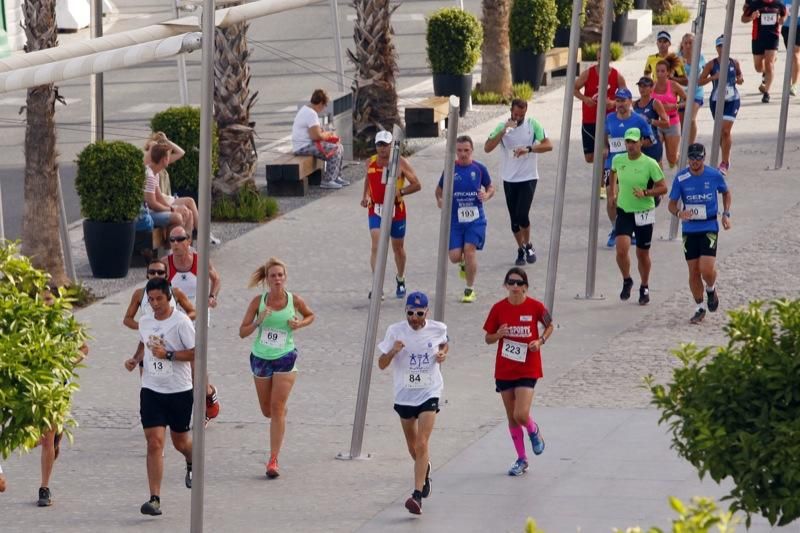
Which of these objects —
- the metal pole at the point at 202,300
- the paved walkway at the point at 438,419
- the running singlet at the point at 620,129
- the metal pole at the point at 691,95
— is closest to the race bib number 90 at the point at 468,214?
the paved walkway at the point at 438,419

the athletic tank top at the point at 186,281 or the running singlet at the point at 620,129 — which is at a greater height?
the running singlet at the point at 620,129

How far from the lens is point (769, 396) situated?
28.2 ft

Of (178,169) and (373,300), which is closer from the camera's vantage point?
(373,300)

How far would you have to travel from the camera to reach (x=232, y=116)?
21703mm

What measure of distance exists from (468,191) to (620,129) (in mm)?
2817

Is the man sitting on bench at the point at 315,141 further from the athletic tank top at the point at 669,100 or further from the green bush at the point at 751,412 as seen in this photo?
the green bush at the point at 751,412

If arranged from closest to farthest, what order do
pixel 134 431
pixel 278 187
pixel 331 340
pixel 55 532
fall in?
pixel 55 532
pixel 134 431
pixel 331 340
pixel 278 187

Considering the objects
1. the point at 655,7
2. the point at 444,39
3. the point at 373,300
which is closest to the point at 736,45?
the point at 655,7

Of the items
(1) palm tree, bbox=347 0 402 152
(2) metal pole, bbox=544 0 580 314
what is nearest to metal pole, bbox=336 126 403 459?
(2) metal pole, bbox=544 0 580 314

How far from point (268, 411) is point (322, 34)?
24.7m

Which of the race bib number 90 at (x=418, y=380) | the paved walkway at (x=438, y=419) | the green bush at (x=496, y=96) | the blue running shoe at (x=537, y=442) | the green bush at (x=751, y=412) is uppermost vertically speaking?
the green bush at (x=751, y=412)

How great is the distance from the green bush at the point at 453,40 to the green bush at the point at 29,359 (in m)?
18.4

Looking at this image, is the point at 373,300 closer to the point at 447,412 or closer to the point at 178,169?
the point at 447,412

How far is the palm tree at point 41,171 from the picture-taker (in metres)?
17.3
